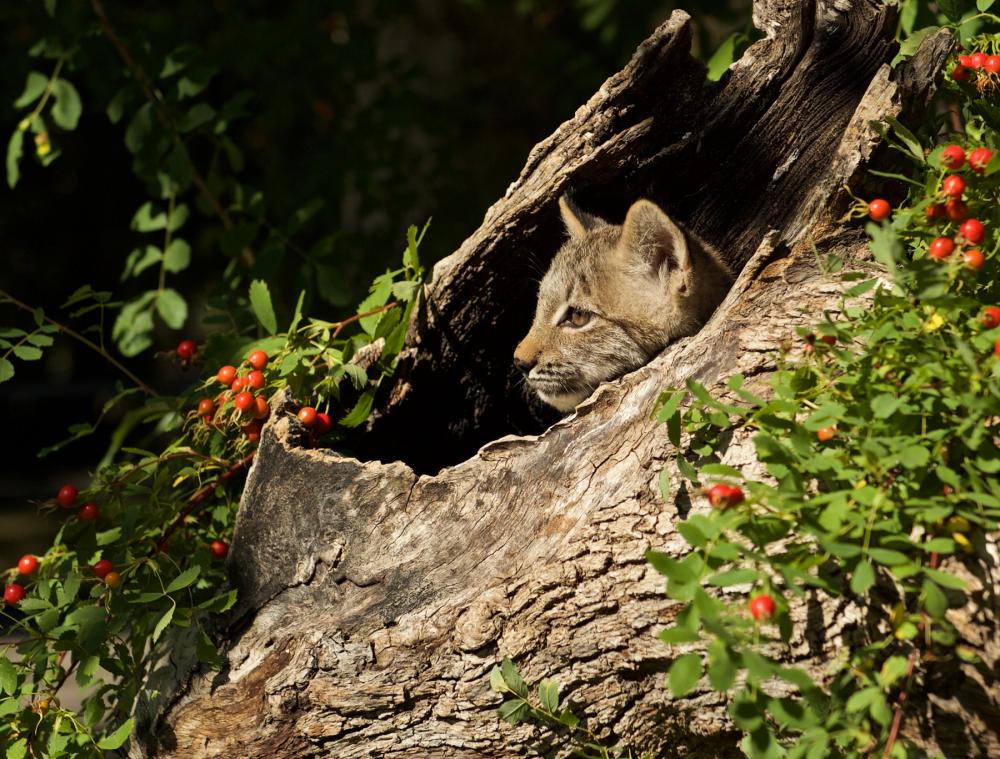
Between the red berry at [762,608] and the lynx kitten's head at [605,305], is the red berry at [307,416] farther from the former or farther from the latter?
the red berry at [762,608]

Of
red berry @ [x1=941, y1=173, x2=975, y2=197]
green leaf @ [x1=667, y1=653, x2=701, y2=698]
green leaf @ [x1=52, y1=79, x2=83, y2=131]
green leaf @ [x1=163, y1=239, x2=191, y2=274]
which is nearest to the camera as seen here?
green leaf @ [x1=667, y1=653, x2=701, y2=698]

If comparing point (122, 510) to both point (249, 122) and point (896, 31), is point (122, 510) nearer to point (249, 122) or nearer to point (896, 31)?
point (896, 31)

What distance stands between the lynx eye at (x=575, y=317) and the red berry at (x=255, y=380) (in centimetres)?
105

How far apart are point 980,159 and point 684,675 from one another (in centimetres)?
137

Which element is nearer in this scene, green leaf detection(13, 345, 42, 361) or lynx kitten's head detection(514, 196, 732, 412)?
green leaf detection(13, 345, 42, 361)

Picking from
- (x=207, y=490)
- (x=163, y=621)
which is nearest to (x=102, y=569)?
(x=163, y=621)

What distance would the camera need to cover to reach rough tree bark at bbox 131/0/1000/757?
240cm

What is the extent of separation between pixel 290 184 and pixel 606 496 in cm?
403

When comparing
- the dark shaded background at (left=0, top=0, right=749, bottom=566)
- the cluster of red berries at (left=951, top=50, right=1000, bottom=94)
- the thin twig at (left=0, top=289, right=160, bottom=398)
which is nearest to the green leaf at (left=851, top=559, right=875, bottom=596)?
the cluster of red berries at (left=951, top=50, right=1000, bottom=94)

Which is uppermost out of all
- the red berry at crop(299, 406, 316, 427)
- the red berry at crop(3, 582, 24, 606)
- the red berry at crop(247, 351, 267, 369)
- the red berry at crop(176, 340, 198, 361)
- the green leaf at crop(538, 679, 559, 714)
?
the red berry at crop(176, 340, 198, 361)

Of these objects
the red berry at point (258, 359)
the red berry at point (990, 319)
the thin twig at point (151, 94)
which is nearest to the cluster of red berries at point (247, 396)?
the red berry at point (258, 359)

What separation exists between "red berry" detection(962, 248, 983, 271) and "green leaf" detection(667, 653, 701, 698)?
98 centimetres

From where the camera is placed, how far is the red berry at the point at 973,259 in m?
2.07

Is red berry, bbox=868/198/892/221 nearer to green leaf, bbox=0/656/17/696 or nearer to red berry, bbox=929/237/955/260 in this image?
red berry, bbox=929/237/955/260
